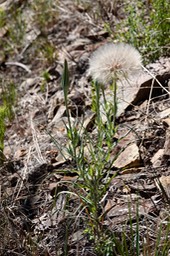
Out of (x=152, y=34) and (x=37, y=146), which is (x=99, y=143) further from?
(x=152, y=34)

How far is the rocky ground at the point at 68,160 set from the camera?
2.64m

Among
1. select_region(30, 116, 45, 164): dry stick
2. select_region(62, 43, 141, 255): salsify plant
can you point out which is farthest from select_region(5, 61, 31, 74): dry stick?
select_region(62, 43, 141, 255): salsify plant

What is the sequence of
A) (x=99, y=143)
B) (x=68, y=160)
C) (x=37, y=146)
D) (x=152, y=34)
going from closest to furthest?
(x=99, y=143)
(x=68, y=160)
(x=37, y=146)
(x=152, y=34)

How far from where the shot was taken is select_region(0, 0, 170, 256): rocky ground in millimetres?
2639

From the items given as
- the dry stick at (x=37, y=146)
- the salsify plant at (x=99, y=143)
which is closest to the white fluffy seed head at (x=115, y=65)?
the salsify plant at (x=99, y=143)

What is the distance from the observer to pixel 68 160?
10.8 ft

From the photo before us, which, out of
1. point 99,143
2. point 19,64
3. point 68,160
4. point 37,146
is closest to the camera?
point 99,143

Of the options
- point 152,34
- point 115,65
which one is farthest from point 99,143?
point 152,34

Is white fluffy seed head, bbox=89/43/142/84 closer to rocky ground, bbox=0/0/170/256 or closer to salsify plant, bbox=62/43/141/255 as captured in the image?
salsify plant, bbox=62/43/141/255

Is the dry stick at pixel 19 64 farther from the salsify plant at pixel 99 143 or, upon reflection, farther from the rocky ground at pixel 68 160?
the salsify plant at pixel 99 143

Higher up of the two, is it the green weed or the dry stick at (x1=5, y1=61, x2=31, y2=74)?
the dry stick at (x1=5, y1=61, x2=31, y2=74)

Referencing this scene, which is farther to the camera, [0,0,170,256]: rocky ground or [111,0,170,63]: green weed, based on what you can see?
[111,0,170,63]: green weed

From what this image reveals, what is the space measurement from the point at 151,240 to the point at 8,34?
401 cm

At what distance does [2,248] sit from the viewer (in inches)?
103
